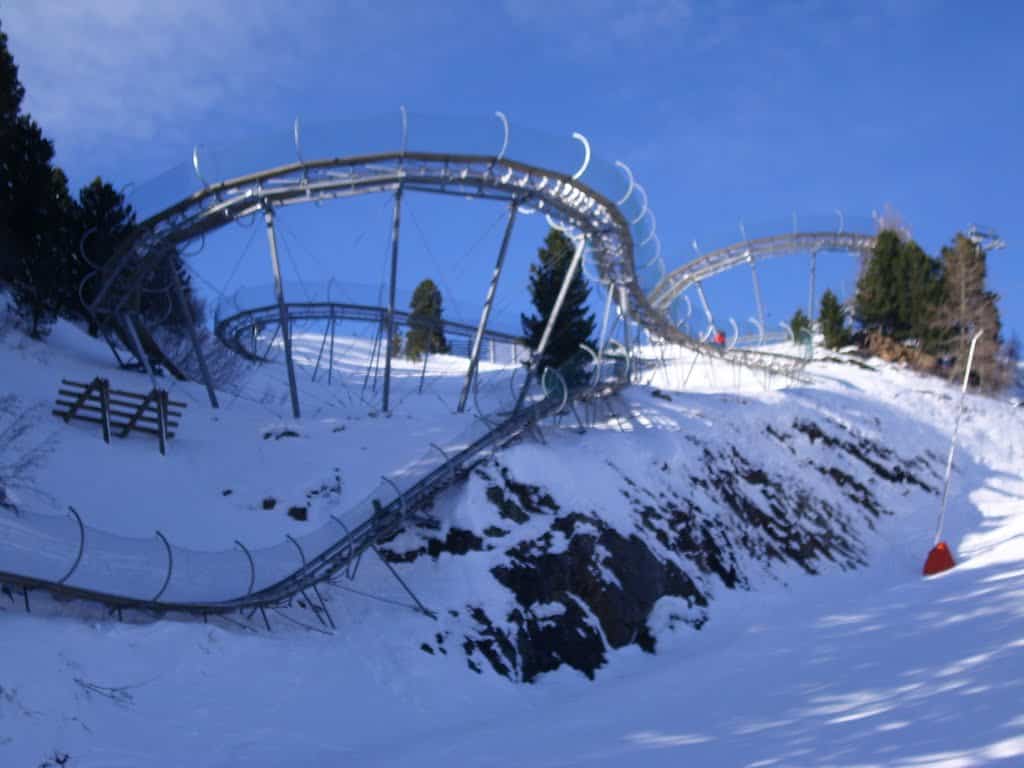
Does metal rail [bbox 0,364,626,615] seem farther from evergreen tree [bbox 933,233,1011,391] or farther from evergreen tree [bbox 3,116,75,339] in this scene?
evergreen tree [bbox 933,233,1011,391]

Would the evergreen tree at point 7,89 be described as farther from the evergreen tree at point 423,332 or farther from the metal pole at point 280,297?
the evergreen tree at point 423,332

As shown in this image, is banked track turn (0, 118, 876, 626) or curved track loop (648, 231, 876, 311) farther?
curved track loop (648, 231, 876, 311)

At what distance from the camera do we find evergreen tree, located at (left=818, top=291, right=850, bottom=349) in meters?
37.8

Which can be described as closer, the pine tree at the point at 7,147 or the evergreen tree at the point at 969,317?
the pine tree at the point at 7,147

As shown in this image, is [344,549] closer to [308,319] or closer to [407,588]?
[407,588]

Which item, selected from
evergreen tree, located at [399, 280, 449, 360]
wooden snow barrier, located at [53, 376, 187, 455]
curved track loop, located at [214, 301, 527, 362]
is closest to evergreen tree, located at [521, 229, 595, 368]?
curved track loop, located at [214, 301, 527, 362]

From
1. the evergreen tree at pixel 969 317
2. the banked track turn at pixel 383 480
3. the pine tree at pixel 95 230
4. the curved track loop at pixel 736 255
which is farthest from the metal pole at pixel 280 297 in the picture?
the evergreen tree at pixel 969 317

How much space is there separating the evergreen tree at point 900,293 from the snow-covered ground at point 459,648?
12894mm

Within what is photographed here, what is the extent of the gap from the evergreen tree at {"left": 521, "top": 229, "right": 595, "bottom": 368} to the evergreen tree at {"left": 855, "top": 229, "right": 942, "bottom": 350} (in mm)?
14270

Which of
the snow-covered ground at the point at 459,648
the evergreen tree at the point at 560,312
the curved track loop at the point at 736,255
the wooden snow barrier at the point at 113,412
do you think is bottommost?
the snow-covered ground at the point at 459,648

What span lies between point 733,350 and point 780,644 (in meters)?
18.6

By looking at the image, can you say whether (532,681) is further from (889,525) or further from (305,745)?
(889,525)

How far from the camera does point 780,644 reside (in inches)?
517

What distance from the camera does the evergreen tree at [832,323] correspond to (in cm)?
3781
